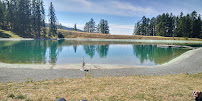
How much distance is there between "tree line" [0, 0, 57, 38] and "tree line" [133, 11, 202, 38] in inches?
3227

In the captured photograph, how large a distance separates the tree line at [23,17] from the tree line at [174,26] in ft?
269

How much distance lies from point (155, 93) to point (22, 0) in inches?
3908

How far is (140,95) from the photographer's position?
6270 millimetres

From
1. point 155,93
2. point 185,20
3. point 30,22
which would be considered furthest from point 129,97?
point 185,20

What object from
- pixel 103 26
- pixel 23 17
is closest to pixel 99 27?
pixel 103 26

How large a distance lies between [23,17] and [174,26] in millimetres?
109642

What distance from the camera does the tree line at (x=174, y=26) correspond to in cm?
9588

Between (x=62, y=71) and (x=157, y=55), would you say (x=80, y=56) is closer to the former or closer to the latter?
(x=62, y=71)

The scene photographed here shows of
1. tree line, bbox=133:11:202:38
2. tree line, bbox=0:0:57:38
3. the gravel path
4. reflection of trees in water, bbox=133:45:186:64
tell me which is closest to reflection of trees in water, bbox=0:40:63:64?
the gravel path

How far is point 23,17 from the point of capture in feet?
278

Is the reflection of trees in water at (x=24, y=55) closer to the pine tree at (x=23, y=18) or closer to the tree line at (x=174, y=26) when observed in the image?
the pine tree at (x=23, y=18)

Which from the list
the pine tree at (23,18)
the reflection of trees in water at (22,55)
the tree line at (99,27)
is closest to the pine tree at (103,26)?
the tree line at (99,27)

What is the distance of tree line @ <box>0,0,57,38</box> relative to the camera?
3105 inches

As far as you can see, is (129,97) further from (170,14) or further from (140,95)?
(170,14)
